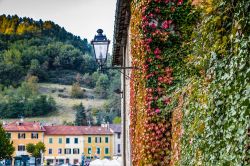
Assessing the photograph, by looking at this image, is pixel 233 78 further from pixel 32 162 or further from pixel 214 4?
pixel 32 162

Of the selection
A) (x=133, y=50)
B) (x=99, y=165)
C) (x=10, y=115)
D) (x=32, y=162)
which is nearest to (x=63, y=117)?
(x=10, y=115)

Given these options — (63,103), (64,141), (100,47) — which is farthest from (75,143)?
(100,47)

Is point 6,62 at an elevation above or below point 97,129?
above

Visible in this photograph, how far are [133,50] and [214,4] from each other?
5548mm

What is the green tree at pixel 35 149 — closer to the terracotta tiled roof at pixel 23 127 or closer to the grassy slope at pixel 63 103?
the terracotta tiled roof at pixel 23 127

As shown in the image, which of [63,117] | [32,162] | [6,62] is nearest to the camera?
[32,162]

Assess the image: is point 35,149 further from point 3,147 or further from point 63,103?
point 63,103

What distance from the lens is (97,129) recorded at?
8131 cm

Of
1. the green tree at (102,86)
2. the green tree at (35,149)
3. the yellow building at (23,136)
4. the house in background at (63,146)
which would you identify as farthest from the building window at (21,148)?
the green tree at (102,86)

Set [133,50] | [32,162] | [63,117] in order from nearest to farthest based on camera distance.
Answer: [133,50] → [32,162] → [63,117]

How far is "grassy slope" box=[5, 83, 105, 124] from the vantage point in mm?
117062

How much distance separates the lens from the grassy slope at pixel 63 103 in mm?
117062

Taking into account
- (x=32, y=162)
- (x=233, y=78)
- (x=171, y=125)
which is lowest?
→ (x=32, y=162)

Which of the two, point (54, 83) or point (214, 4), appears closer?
point (214, 4)
